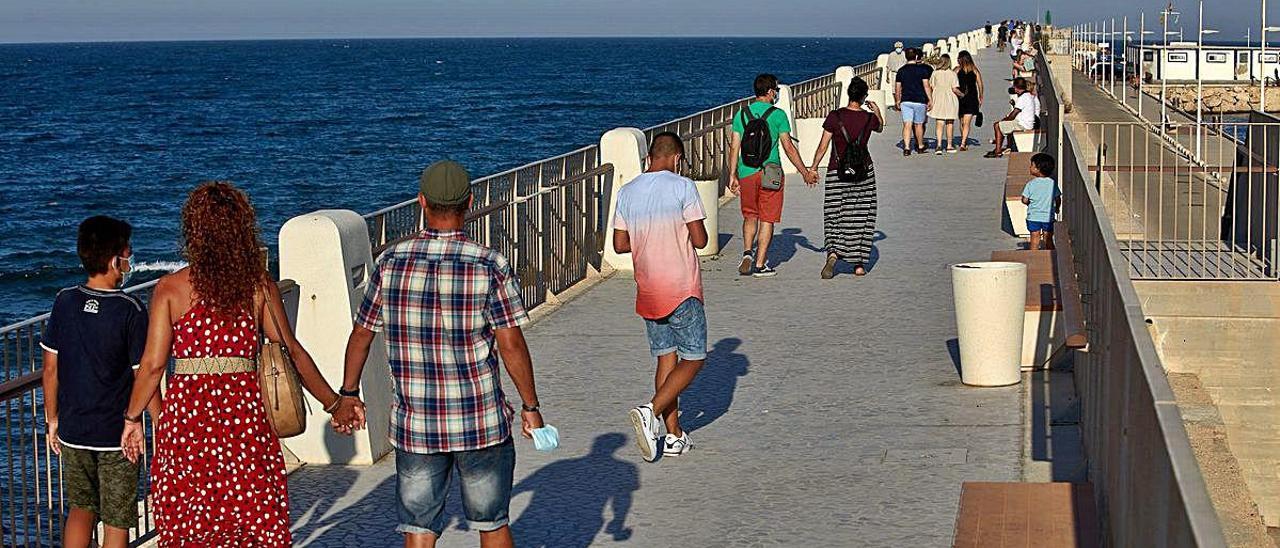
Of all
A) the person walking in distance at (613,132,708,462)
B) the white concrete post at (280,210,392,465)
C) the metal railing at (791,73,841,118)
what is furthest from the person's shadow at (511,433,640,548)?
the metal railing at (791,73,841,118)

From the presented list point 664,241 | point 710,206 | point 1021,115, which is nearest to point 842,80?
point 1021,115

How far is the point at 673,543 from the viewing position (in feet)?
24.0

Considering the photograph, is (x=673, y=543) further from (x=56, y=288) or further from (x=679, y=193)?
(x=56, y=288)

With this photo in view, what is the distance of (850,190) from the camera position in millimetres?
14008

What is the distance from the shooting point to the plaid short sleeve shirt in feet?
18.9

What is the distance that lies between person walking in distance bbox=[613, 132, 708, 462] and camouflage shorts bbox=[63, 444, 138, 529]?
9.59ft

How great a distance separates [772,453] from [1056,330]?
2678mm

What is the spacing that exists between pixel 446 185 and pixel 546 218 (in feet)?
26.5

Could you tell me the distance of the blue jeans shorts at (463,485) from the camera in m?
5.85

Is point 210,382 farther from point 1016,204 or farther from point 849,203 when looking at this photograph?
point 1016,204

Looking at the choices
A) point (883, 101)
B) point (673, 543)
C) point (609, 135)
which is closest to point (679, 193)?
point (673, 543)

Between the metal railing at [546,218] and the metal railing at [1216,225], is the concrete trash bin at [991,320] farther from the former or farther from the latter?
the metal railing at [1216,225]

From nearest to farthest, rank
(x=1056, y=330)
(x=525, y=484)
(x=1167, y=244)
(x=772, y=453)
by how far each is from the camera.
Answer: (x=525, y=484)
(x=772, y=453)
(x=1056, y=330)
(x=1167, y=244)

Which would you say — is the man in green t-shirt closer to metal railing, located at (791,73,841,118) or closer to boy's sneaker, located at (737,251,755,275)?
boy's sneaker, located at (737,251,755,275)
